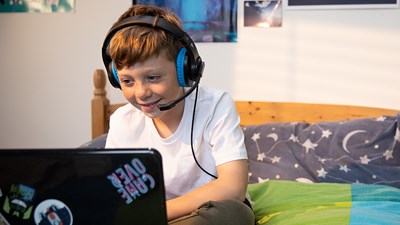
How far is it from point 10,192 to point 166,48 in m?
0.43

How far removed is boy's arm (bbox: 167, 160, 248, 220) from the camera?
2.85 ft

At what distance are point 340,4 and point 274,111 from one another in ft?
1.64

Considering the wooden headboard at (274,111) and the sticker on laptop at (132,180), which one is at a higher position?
the sticker on laptop at (132,180)

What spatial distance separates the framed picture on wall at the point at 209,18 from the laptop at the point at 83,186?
62.2 inches

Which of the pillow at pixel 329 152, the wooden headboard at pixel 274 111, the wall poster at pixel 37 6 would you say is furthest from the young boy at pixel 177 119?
the wall poster at pixel 37 6

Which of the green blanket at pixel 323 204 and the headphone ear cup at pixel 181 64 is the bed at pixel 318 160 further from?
the headphone ear cup at pixel 181 64

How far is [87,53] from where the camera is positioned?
88.0 inches

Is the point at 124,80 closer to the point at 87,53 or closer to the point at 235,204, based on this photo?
the point at 235,204

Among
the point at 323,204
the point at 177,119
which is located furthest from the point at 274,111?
the point at 177,119

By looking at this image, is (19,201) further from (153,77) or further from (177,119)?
(177,119)

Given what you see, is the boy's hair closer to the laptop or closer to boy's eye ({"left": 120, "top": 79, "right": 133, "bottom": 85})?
boy's eye ({"left": 120, "top": 79, "right": 133, "bottom": 85})

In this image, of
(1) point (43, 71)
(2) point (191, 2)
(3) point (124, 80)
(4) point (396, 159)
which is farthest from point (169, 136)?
(1) point (43, 71)

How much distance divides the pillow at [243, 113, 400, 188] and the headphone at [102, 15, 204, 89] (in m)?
0.82

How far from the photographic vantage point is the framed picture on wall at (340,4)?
189 centimetres
